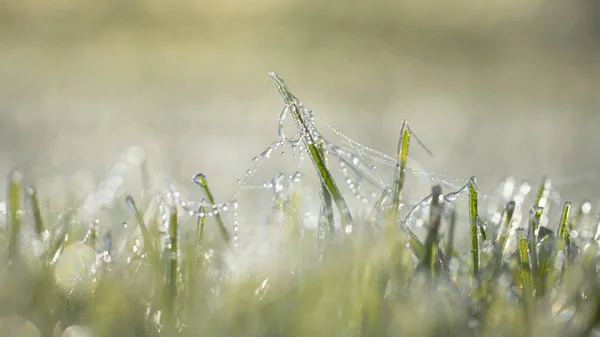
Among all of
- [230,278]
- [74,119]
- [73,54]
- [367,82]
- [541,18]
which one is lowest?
[230,278]

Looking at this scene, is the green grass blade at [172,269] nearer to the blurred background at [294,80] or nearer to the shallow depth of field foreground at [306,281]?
the shallow depth of field foreground at [306,281]

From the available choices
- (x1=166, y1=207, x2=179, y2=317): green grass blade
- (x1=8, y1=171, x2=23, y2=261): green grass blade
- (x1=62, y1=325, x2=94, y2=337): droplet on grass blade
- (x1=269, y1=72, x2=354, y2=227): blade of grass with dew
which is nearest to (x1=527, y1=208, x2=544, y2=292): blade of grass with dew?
(x1=269, y1=72, x2=354, y2=227): blade of grass with dew

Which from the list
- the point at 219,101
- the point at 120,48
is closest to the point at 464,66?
the point at 219,101

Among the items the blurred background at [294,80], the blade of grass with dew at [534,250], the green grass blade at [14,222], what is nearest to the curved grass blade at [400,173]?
the blade of grass with dew at [534,250]

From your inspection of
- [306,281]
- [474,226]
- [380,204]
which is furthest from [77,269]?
[474,226]

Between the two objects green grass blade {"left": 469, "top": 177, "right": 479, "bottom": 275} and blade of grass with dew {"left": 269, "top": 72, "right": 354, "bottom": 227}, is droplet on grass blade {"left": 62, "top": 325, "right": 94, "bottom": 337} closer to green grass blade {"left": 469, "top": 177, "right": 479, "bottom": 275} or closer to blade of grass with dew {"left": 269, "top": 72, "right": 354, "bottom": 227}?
blade of grass with dew {"left": 269, "top": 72, "right": 354, "bottom": 227}

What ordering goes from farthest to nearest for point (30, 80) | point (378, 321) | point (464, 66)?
point (464, 66), point (30, 80), point (378, 321)

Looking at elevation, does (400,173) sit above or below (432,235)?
above

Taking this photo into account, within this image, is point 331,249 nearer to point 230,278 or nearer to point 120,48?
point 230,278

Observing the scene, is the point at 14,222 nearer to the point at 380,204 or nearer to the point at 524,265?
the point at 380,204
